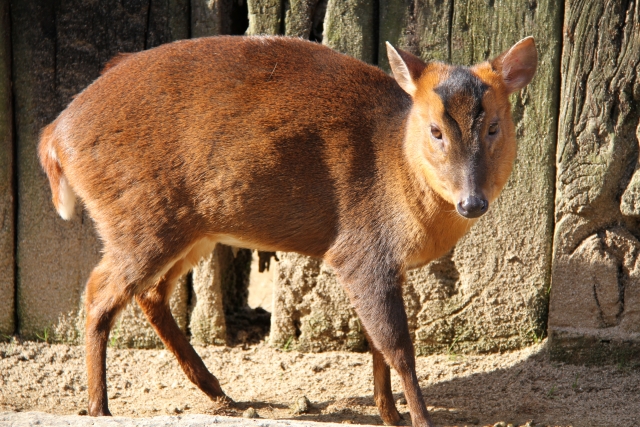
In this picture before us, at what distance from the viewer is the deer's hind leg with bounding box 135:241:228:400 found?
16.1ft

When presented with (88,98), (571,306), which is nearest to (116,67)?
(88,98)

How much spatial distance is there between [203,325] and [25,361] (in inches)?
42.8

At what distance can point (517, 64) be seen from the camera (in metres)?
4.29

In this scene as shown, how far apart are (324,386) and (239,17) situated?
2259mm

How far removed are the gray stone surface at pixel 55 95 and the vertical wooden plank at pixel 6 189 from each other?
44mm

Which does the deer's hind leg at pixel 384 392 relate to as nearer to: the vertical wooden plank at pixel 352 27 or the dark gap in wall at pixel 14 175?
the vertical wooden plank at pixel 352 27

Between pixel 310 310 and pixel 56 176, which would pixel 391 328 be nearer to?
pixel 310 310

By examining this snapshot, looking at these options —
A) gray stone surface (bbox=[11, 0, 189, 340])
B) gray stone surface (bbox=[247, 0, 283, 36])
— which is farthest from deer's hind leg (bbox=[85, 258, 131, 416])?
gray stone surface (bbox=[247, 0, 283, 36])

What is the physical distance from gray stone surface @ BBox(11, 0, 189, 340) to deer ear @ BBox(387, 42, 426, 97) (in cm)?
137

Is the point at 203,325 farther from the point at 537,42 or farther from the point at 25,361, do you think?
the point at 537,42

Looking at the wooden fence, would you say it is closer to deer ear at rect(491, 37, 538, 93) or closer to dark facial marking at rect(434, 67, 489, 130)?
deer ear at rect(491, 37, 538, 93)

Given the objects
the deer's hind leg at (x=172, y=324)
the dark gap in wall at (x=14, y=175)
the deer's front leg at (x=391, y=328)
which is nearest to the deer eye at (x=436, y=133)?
the deer's front leg at (x=391, y=328)

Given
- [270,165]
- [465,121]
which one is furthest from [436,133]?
[270,165]

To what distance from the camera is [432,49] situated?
4.87 metres
